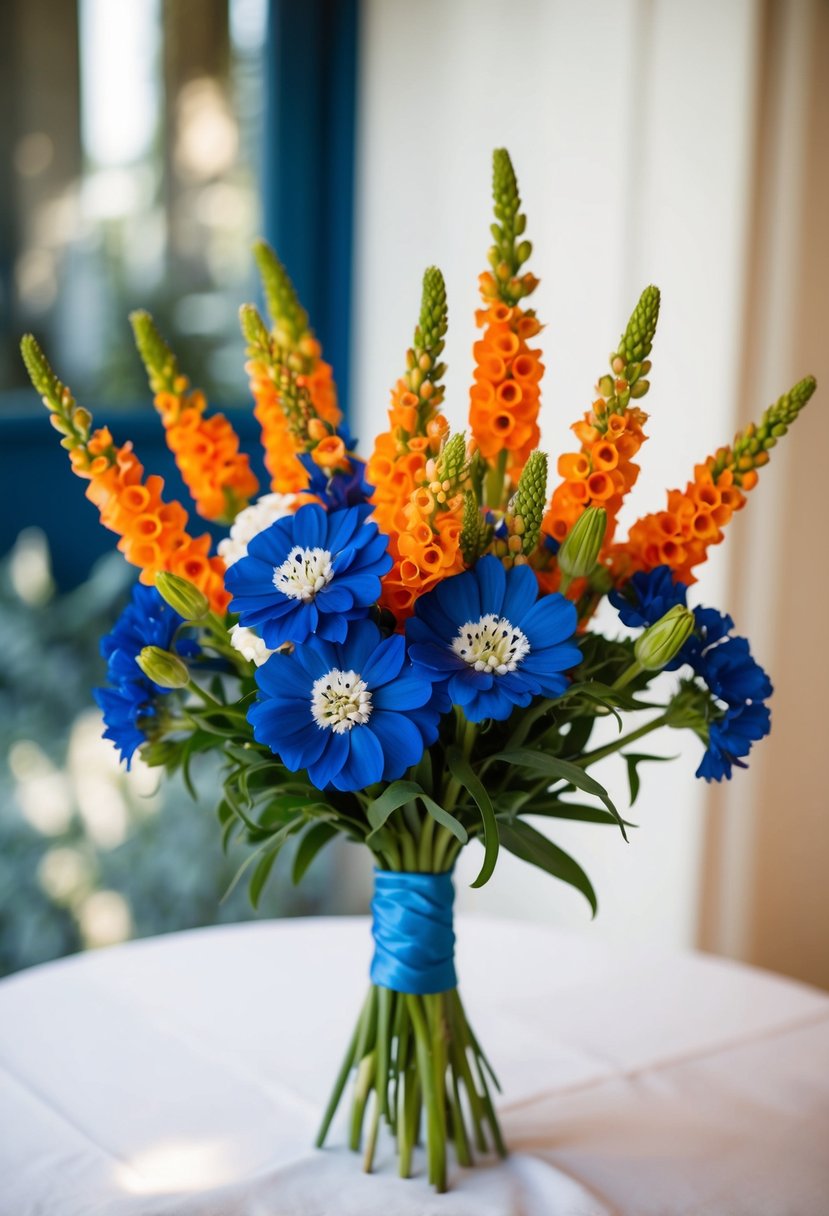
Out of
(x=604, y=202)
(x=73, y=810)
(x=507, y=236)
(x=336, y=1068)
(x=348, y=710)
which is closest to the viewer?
(x=348, y=710)

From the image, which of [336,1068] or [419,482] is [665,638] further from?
[336,1068]

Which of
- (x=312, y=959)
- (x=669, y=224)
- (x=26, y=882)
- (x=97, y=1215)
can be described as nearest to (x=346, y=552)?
(x=97, y=1215)

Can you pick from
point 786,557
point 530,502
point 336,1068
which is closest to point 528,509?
point 530,502

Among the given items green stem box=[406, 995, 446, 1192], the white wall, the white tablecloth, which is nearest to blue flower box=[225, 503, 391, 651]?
green stem box=[406, 995, 446, 1192]

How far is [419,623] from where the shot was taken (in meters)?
0.78

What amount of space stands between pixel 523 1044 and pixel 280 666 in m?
0.59

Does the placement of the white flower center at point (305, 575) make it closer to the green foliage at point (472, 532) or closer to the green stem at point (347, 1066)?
the green foliage at point (472, 532)

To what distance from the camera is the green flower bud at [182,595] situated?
84 centimetres

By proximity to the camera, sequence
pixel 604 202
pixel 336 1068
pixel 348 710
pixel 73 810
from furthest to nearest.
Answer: pixel 73 810
pixel 604 202
pixel 336 1068
pixel 348 710

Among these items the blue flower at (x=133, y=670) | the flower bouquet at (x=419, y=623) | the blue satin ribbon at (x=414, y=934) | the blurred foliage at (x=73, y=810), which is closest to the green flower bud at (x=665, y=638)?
the flower bouquet at (x=419, y=623)

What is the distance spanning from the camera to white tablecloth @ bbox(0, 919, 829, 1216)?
93cm

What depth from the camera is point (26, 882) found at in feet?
6.88

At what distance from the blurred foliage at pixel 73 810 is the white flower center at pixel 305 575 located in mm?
1372

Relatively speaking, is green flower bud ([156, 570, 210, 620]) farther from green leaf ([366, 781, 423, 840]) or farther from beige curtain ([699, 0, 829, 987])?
beige curtain ([699, 0, 829, 987])
